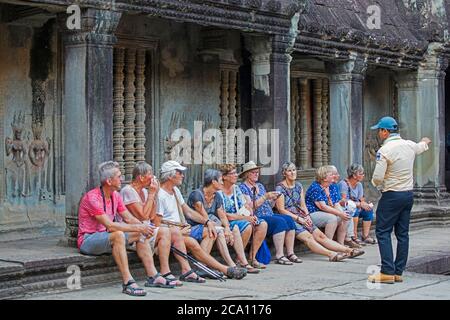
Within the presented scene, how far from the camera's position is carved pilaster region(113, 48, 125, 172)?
1220cm

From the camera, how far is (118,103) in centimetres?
1223

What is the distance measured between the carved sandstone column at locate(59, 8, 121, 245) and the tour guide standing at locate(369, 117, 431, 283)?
2.90 m

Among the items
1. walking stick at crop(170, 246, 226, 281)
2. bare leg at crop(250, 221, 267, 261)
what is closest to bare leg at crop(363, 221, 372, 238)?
bare leg at crop(250, 221, 267, 261)

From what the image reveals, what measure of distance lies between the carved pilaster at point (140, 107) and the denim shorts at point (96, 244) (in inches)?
157

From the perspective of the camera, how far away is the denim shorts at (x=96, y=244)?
862 cm

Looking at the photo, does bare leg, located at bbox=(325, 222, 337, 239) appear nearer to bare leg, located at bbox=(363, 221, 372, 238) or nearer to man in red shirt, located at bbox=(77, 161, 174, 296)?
bare leg, located at bbox=(363, 221, 372, 238)

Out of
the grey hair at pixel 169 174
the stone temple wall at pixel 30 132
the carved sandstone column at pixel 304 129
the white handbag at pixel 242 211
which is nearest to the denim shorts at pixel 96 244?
the grey hair at pixel 169 174

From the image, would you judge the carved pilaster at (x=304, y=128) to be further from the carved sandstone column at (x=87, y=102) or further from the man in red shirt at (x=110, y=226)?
the man in red shirt at (x=110, y=226)

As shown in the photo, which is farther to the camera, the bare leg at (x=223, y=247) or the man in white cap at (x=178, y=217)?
the bare leg at (x=223, y=247)

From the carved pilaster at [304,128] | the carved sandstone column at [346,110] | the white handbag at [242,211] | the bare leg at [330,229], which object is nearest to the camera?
the white handbag at [242,211]

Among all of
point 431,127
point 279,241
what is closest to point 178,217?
point 279,241

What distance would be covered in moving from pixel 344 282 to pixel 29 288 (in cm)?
328

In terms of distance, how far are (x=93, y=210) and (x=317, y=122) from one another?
28.4 feet
